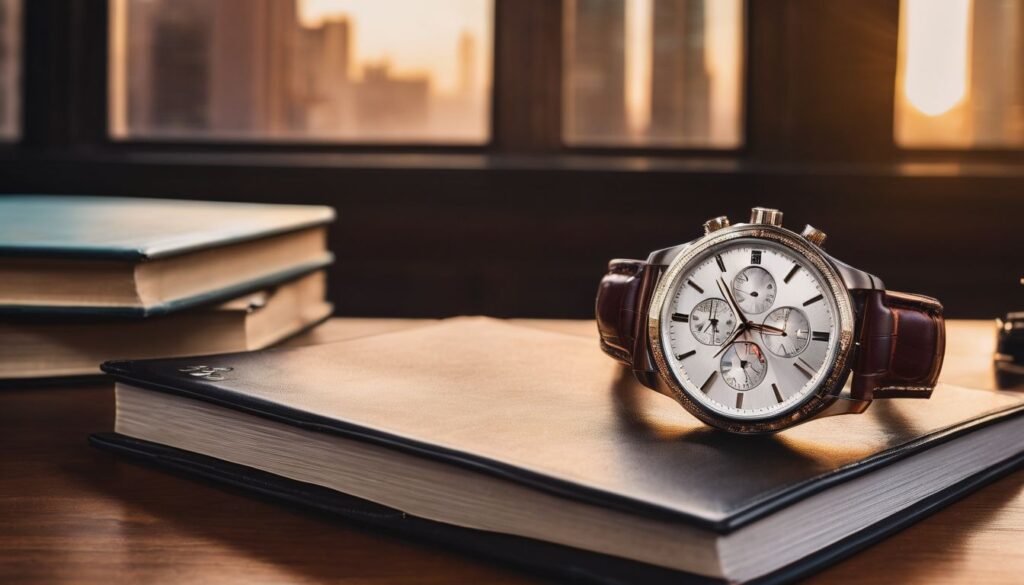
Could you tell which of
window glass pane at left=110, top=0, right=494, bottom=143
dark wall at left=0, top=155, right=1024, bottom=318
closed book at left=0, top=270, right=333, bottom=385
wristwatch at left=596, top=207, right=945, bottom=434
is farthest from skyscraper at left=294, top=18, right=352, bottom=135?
wristwatch at left=596, top=207, right=945, bottom=434

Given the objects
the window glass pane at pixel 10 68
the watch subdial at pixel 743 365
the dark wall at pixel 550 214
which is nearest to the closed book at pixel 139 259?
the watch subdial at pixel 743 365

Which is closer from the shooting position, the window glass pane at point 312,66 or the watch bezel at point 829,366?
the watch bezel at point 829,366

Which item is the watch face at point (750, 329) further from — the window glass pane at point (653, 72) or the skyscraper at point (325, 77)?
the skyscraper at point (325, 77)

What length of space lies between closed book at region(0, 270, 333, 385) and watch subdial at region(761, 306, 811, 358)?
0.49m

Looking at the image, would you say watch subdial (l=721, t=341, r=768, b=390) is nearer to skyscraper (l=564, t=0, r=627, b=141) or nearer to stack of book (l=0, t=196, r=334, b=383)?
stack of book (l=0, t=196, r=334, b=383)

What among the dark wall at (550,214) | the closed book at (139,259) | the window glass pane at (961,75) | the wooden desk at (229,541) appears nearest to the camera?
the wooden desk at (229,541)

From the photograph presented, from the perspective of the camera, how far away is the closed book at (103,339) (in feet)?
2.82

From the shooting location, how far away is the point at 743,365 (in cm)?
58

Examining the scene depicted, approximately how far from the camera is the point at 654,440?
1.73ft

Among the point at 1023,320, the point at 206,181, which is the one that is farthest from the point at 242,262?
the point at 206,181

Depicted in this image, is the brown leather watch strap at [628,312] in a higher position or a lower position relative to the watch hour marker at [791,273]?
lower

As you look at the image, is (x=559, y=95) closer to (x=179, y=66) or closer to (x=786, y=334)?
(x=179, y=66)

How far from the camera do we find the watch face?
22.3 inches

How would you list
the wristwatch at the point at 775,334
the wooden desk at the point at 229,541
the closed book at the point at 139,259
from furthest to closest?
the closed book at the point at 139,259, the wristwatch at the point at 775,334, the wooden desk at the point at 229,541
